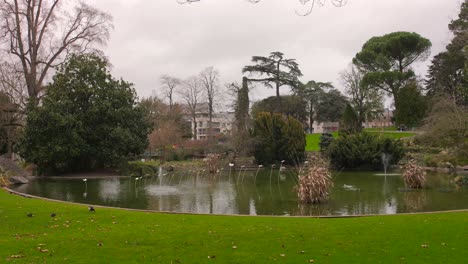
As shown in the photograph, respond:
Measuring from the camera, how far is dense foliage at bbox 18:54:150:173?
85.8 feet

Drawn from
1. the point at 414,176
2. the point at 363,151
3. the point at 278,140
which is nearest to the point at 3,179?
the point at 414,176

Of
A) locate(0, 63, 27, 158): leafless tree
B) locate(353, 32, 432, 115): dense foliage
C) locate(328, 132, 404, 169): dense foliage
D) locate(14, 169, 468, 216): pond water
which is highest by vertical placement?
locate(353, 32, 432, 115): dense foliage

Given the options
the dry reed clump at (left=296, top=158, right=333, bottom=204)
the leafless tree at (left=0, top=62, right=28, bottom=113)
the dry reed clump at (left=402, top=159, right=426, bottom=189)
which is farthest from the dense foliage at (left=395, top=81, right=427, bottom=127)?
the leafless tree at (left=0, top=62, right=28, bottom=113)

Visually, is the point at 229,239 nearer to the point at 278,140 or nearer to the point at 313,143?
the point at 278,140

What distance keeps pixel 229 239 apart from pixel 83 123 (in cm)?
2233

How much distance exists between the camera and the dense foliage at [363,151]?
28656 millimetres

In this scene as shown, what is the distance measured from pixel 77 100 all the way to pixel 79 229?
2117 cm

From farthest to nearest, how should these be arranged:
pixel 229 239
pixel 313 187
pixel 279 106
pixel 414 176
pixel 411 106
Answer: pixel 279 106
pixel 411 106
pixel 414 176
pixel 313 187
pixel 229 239

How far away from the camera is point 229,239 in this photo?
23.2 feet

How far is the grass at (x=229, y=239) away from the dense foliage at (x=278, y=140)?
23.3 meters

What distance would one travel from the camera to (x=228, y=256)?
5.95 metres

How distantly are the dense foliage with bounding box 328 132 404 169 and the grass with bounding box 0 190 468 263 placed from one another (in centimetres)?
1929

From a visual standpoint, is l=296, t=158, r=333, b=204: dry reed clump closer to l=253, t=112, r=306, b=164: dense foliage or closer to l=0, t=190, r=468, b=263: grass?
l=0, t=190, r=468, b=263: grass

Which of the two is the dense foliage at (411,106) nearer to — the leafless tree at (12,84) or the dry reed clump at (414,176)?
the dry reed clump at (414,176)
